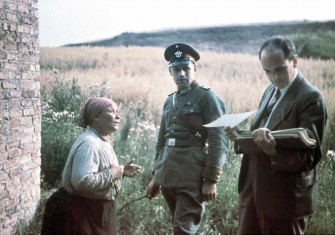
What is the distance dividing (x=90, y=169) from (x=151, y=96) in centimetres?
356

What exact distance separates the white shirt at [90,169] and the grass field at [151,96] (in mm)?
1428

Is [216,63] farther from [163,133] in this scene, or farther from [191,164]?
[191,164]

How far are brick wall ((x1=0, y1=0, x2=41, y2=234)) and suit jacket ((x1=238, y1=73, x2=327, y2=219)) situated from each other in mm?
2782

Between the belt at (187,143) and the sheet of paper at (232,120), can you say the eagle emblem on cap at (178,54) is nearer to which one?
the belt at (187,143)

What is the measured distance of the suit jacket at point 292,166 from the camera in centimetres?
220

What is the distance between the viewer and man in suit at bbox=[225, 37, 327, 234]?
86.6 inches

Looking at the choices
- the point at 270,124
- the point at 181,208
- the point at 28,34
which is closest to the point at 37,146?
the point at 28,34

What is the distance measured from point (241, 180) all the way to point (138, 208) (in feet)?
7.04

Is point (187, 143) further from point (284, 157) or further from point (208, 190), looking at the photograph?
point (284, 157)

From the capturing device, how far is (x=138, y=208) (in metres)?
4.45

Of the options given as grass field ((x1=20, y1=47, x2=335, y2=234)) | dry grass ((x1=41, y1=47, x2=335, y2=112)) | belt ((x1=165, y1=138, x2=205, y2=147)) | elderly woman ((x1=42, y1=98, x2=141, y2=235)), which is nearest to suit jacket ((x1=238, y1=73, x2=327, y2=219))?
belt ((x1=165, y1=138, x2=205, y2=147))

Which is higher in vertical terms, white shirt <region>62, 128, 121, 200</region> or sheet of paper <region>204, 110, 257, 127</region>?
sheet of paper <region>204, 110, 257, 127</region>

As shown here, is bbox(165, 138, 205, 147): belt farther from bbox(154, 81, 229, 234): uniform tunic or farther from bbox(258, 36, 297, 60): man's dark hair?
bbox(258, 36, 297, 60): man's dark hair

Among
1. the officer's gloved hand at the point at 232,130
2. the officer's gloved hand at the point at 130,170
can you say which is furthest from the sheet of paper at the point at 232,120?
the officer's gloved hand at the point at 130,170
